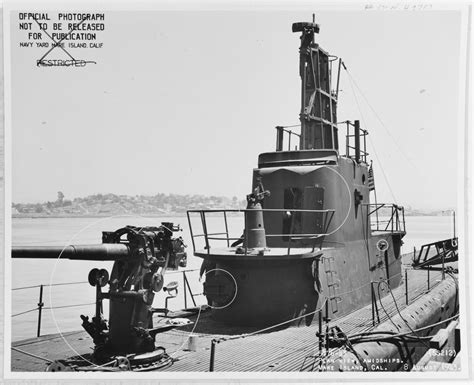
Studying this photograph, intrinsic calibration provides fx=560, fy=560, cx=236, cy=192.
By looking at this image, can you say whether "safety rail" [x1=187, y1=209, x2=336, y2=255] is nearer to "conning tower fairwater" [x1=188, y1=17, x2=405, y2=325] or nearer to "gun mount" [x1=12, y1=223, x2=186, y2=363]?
"conning tower fairwater" [x1=188, y1=17, x2=405, y2=325]

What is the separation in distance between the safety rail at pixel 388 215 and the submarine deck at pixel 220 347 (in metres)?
2.91

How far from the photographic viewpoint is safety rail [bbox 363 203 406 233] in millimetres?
12055

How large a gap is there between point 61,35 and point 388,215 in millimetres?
8257

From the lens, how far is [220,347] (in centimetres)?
832

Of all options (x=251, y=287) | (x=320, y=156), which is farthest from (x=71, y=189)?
(x=320, y=156)

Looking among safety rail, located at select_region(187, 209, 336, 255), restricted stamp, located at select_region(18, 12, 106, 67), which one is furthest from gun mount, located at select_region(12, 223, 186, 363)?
restricted stamp, located at select_region(18, 12, 106, 67)

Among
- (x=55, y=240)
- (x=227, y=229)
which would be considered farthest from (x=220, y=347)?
(x=55, y=240)

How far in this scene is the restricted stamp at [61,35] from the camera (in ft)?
29.9

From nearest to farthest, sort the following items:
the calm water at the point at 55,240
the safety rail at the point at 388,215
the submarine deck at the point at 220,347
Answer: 1. the submarine deck at the point at 220,347
2. the calm water at the point at 55,240
3. the safety rail at the point at 388,215

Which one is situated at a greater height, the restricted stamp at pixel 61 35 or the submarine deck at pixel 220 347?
the restricted stamp at pixel 61 35

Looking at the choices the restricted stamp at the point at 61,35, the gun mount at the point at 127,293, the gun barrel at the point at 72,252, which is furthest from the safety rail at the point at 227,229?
the restricted stamp at the point at 61,35

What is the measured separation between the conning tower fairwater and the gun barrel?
2149 mm

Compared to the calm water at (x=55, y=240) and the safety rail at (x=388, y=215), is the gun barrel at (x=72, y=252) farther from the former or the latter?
the safety rail at (x=388, y=215)

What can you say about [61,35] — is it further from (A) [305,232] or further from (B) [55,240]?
(A) [305,232]
